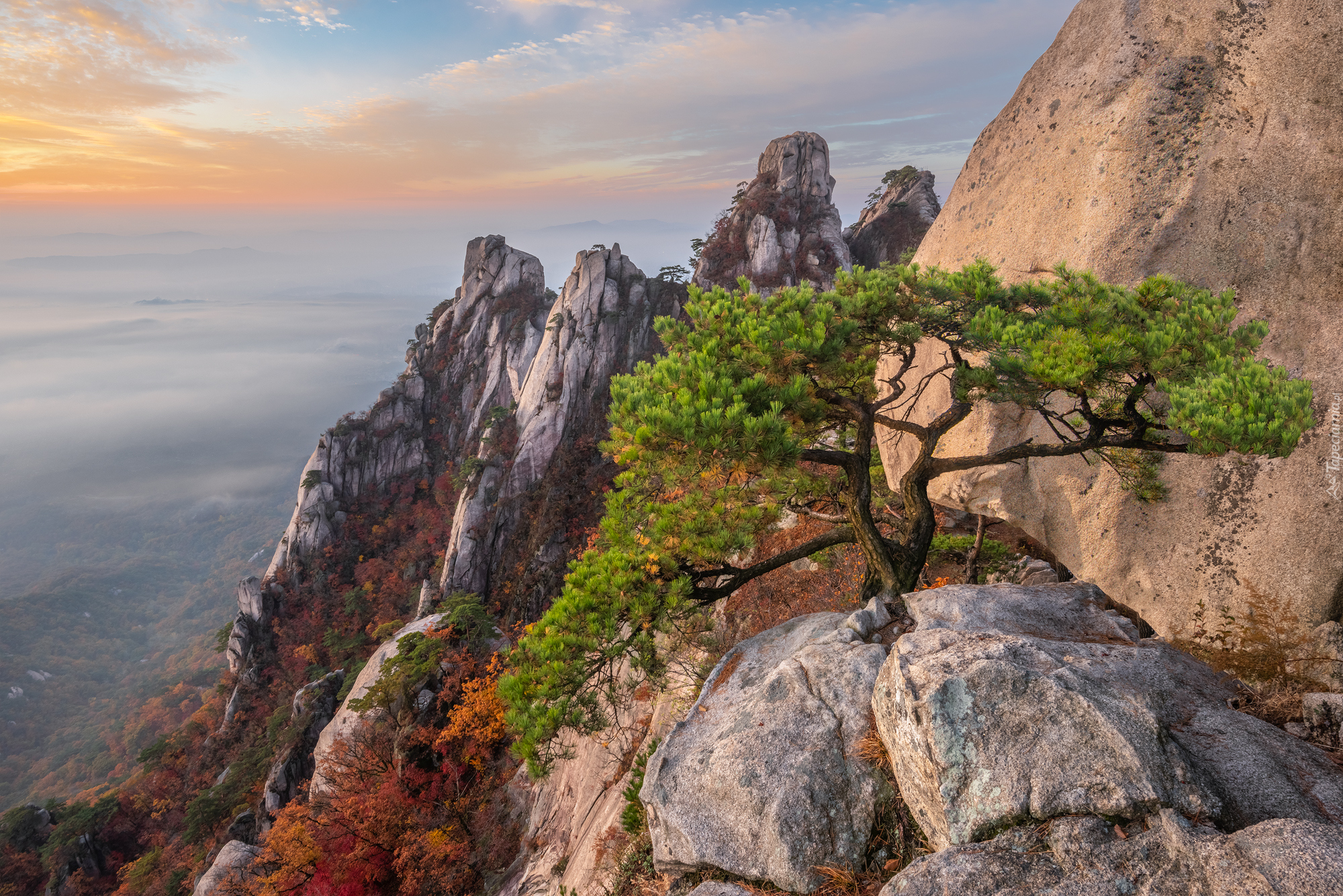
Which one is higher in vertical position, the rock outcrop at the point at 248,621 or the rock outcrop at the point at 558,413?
the rock outcrop at the point at 558,413

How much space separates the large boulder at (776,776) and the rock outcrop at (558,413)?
3141 centimetres

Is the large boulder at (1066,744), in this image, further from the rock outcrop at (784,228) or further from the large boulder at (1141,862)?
the rock outcrop at (784,228)

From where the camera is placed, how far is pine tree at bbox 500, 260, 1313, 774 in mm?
6152

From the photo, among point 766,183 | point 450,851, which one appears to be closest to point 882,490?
point 450,851

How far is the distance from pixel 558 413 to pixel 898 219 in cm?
3196

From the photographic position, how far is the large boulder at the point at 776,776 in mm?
5703

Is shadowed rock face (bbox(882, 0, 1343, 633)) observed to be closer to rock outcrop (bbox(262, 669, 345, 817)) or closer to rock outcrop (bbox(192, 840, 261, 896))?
rock outcrop (bbox(192, 840, 261, 896))

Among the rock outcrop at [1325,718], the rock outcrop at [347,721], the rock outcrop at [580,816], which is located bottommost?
the rock outcrop at [347,721]

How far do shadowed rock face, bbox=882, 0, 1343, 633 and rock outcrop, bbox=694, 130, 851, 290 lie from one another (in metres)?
32.7

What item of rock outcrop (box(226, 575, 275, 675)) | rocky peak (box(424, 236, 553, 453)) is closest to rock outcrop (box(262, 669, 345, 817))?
rock outcrop (box(226, 575, 275, 675))

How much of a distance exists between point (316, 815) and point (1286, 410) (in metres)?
25.3
